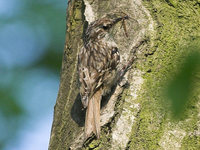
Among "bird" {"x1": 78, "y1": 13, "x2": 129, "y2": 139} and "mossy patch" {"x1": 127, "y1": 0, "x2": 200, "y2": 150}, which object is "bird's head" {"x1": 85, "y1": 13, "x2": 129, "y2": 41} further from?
"mossy patch" {"x1": 127, "y1": 0, "x2": 200, "y2": 150}

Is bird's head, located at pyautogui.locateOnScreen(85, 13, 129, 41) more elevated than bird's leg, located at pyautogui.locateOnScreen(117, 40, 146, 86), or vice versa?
bird's head, located at pyautogui.locateOnScreen(85, 13, 129, 41)

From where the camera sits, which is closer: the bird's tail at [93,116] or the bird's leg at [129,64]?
the bird's tail at [93,116]

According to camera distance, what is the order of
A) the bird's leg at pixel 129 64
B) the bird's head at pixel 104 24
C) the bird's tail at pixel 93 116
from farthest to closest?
the bird's head at pixel 104 24
the bird's leg at pixel 129 64
the bird's tail at pixel 93 116

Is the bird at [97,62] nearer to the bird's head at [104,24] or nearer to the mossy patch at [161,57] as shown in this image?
the bird's head at [104,24]

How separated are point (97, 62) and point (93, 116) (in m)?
0.79

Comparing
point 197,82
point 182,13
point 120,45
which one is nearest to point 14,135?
point 120,45

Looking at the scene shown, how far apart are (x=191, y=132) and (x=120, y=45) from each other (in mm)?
837

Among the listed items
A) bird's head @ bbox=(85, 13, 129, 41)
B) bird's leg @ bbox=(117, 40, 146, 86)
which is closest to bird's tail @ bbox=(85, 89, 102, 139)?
bird's leg @ bbox=(117, 40, 146, 86)

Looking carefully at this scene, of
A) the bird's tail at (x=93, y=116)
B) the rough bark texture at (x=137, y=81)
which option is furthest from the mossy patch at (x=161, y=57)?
the bird's tail at (x=93, y=116)

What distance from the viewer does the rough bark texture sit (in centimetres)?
200

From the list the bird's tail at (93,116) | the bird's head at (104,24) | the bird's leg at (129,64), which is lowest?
the bird's tail at (93,116)

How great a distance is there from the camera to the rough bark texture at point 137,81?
6.56 feet

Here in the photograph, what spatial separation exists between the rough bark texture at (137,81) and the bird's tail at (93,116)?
37 mm

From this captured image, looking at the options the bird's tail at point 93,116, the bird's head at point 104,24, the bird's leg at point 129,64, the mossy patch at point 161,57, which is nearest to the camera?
the mossy patch at point 161,57
